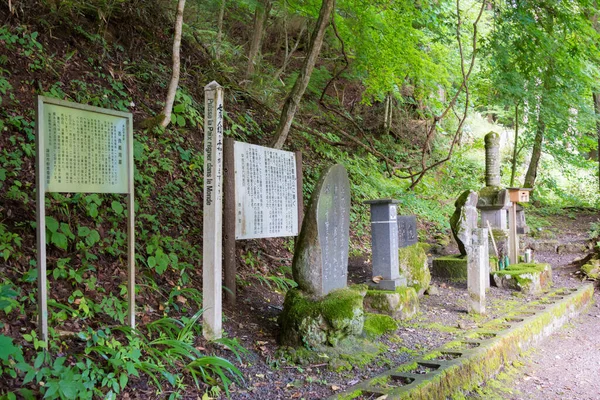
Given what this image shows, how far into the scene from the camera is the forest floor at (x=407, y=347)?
420cm

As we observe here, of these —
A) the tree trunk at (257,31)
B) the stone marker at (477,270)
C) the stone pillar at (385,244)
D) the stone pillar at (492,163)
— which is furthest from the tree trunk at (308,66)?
the stone pillar at (492,163)

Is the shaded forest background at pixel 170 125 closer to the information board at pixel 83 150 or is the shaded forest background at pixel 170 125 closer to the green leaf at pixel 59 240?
the green leaf at pixel 59 240

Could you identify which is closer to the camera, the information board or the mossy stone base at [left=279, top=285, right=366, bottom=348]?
the information board

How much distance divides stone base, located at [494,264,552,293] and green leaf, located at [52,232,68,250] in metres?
7.24

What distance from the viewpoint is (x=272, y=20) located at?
12531 mm

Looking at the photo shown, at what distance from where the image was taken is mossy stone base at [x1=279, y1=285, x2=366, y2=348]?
187 inches

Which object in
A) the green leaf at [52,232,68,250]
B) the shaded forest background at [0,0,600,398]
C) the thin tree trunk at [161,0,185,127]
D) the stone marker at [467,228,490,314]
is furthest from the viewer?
the stone marker at [467,228,490,314]

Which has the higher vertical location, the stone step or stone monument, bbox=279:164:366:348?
stone monument, bbox=279:164:366:348

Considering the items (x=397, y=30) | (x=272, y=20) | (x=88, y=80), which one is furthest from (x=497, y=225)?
(x=88, y=80)

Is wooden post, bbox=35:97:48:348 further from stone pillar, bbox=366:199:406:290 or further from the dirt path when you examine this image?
stone pillar, bbox=366:199:406:290

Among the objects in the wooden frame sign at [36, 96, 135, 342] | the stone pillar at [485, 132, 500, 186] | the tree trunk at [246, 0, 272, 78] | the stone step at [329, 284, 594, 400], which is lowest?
the stone step at [329, 284, 594, 400]

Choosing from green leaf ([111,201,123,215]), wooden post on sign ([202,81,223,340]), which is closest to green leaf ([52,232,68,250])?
green leaf ([111,201,123,215])

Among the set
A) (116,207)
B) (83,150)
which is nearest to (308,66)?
(116,207)

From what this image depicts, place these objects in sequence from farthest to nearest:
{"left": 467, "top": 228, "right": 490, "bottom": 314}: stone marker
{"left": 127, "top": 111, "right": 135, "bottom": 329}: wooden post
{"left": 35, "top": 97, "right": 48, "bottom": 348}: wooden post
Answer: {"left": 467, "top": 228, "right": 490, "bottom": 314}: stone marker < {"left": 127, "top": 111, "right": 135, "bottom": 329}: wooden post < {"left": 35, "top": 97, "right": 48, "bottom": 348}: wooden post
